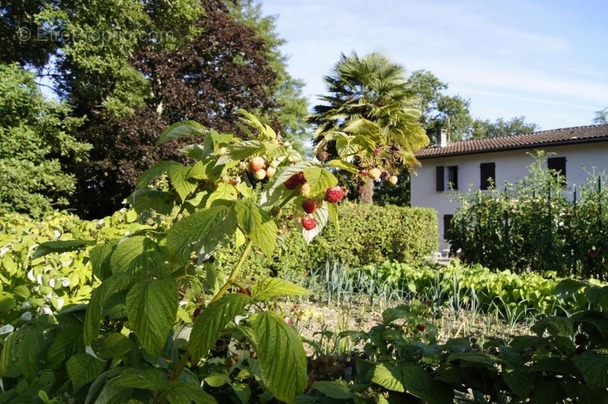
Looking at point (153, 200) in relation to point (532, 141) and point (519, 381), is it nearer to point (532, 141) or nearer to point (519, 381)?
point (519, 381)

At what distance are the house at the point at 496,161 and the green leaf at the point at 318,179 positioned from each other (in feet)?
63.2

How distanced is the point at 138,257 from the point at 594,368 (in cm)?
116

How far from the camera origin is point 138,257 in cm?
112

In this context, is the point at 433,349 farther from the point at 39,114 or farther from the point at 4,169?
the point at 39,114

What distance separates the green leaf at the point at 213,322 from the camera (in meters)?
0.96

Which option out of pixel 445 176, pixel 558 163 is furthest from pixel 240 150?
pixel 445 176

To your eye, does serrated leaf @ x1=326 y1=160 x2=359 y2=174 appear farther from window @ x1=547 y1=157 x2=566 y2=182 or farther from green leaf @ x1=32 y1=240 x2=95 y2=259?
window @ x1=547 y1=157 x2=566 y2=182

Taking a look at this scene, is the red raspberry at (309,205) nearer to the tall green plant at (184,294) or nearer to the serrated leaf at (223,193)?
the tall green plant at (184,294)

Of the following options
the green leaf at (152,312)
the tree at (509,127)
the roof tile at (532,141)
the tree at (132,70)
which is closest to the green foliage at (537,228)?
the green leaf at (152,312)

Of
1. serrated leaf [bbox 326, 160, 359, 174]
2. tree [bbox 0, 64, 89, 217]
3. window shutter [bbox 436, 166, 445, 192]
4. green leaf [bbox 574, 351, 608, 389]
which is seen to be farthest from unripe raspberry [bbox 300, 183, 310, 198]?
window shutter [bbox 436, 166, 445, 192]

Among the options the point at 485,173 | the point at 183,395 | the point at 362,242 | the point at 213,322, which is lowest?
the point at 362,242

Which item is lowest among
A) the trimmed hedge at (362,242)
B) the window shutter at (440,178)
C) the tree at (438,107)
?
the trimmed hedge at (362,242)

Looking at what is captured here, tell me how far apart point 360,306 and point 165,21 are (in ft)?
43.9

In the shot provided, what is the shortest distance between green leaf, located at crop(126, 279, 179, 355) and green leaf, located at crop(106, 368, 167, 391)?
95 millimetres
